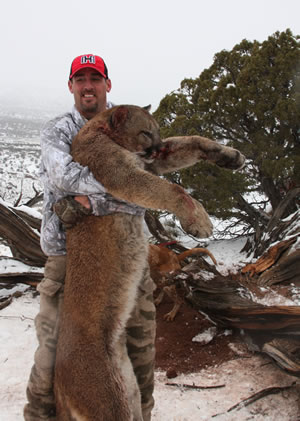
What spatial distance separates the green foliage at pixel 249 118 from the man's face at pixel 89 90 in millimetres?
6491

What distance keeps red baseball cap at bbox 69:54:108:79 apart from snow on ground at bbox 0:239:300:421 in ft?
11.3

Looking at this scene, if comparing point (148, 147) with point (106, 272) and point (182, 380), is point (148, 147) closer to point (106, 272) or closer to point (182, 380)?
point (106, 272)

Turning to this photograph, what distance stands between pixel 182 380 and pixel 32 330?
2565mm

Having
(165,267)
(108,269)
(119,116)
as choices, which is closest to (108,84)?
(119,116)

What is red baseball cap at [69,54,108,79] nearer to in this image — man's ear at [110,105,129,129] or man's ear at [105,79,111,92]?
man's ear at [105,79,111,92]

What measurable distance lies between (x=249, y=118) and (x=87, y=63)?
25.8ft

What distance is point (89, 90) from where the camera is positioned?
2.99 m

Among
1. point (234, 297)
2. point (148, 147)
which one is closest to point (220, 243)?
point (234, 297)

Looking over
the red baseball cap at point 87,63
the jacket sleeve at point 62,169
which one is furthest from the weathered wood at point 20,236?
the red baseball cap at point 87,63

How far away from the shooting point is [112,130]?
2750 mm

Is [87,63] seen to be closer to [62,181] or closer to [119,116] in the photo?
[119,116]

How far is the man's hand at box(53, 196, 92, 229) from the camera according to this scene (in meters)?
2.55

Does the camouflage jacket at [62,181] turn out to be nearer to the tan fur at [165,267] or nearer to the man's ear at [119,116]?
the man's ear at [119,116]

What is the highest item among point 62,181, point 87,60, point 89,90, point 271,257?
point 87,60
